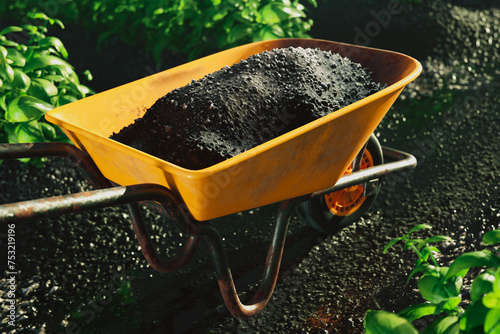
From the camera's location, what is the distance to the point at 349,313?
2.06m

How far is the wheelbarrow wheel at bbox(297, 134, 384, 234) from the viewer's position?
2.37 meters

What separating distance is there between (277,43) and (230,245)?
1.03m

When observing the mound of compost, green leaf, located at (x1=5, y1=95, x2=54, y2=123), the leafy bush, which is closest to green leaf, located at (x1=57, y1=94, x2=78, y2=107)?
green leaf, located at (x1=5, y1=95, x2=54, y2=123)

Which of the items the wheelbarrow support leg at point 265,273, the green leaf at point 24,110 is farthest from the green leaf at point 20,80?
the wheelbarrow support leg at point 265,273

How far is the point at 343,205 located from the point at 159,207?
1147 mm

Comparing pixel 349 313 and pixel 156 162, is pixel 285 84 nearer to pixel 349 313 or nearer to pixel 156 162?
pixel 156 162

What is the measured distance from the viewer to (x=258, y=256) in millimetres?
2430

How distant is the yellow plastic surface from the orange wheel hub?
46cm

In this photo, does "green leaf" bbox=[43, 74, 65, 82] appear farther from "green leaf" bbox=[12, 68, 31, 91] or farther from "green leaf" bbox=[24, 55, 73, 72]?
"green leaf" bbox=[12, 68, 31, 91]

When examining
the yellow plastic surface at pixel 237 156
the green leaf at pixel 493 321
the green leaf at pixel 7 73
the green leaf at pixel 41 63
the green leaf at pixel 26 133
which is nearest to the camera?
the green leaf at pixel 493 321

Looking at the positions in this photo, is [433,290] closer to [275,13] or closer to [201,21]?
[275,13]

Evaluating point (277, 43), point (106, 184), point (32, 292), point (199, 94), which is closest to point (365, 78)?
point (277, 43)

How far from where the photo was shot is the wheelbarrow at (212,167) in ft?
4.48

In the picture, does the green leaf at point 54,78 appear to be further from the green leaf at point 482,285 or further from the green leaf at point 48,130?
the green leaf at point 482,285
